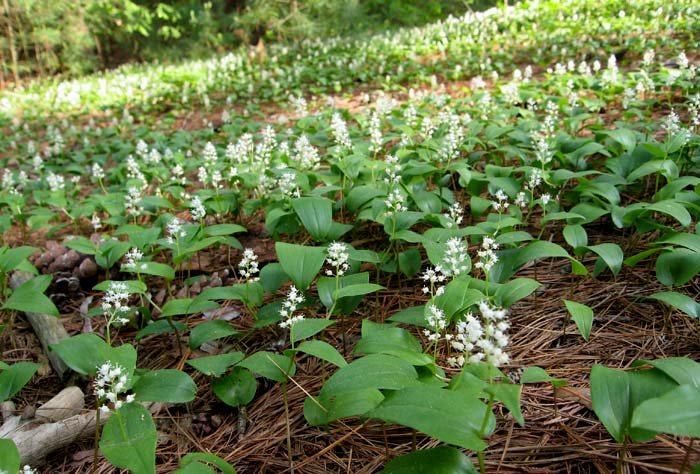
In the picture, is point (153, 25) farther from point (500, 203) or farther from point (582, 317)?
point (582, 317)

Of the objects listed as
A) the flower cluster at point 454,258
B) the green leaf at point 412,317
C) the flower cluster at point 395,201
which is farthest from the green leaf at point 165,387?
the flower cluster at point 395,201

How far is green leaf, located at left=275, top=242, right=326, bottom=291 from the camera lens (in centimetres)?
245

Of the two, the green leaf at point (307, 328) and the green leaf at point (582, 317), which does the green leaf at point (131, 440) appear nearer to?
the green leaf at point (307, 328)

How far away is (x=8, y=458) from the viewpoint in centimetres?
160

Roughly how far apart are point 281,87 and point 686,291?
908 centimetres

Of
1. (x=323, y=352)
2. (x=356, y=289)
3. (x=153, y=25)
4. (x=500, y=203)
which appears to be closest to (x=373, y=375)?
(x=323, y=352)

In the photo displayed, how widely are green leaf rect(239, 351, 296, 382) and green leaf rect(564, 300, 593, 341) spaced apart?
119 centimetres

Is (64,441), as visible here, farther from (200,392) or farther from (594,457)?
(594,457)

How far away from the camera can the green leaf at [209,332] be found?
94.3 inches

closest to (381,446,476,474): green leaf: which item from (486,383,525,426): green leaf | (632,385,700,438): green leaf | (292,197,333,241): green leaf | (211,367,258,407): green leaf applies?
(486,383,525,426): green leaf

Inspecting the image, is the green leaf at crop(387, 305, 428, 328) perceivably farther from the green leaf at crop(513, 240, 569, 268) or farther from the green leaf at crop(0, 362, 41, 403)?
the green leaf at crop(0, 362, 41, 403)

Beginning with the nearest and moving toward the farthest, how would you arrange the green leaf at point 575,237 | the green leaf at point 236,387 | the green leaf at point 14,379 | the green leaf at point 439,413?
1. the green leaf at point 439,413
2. the green leaf at point 14,379
3. the green leaf at point 236,387
4. the green leaf at point 575,237

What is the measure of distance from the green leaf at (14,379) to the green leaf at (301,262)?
1.20 meters

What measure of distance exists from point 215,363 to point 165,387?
23 cm
